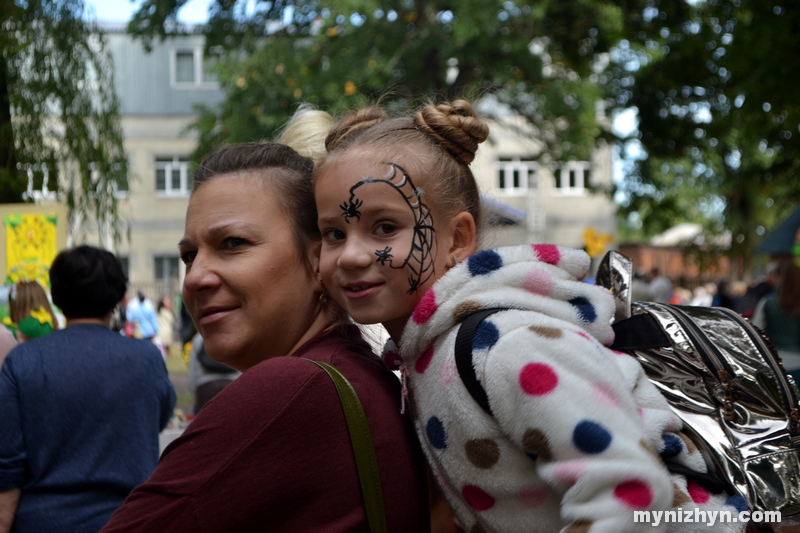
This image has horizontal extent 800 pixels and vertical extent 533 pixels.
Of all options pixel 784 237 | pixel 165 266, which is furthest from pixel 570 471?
pixel 165 266

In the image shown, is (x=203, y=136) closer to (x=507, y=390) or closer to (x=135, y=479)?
(x=135, y=479)

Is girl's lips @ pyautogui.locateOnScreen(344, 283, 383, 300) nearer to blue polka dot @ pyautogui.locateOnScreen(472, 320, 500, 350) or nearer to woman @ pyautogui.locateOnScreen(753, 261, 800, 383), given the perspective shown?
blue polka dot @ pyautogui.locateOnScreen(472, 320, 500, 350)

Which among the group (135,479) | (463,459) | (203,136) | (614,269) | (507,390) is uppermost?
(203,136)

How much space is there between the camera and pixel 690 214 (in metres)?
41.9

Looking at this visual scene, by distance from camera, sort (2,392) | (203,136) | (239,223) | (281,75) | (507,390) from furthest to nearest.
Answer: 1. (203,136)
2. (281,75)
3. (2,392)
4. (239,223)
5. (507,390)

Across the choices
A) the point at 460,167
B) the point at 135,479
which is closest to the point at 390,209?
the point at 460,167

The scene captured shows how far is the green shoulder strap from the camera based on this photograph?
4.97 ft

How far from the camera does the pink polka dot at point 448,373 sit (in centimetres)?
156

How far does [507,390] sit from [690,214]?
43.0 m

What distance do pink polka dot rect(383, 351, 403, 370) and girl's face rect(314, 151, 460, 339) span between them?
0.16 feet

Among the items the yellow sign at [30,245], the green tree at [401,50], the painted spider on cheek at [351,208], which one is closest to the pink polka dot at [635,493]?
the painted spider on cheek at [351,208]

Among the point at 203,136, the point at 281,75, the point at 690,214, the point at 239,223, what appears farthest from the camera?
the point at 690,214

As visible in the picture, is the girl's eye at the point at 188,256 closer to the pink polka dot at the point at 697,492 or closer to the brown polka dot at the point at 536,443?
the brown polka dot at the point at 536,443

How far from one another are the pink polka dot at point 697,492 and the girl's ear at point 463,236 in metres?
0.67
